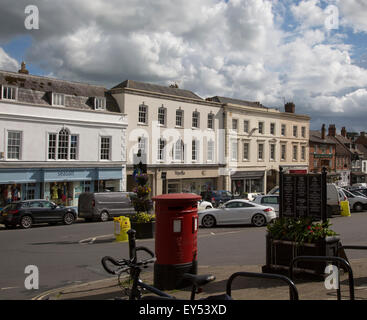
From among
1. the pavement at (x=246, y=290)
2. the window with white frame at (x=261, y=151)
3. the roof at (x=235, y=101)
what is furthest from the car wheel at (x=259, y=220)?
the window with white frame at (x=261, y=151)

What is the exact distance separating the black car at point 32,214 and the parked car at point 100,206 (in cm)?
140

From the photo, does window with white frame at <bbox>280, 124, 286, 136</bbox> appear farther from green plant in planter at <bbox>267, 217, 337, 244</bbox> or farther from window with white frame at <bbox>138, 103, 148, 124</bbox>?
green plant in planter at <bbox>267, 217, 337, 244</bbox>

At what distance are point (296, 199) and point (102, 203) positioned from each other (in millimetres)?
18384

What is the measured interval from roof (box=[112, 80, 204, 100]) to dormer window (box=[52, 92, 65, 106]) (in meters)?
6.58

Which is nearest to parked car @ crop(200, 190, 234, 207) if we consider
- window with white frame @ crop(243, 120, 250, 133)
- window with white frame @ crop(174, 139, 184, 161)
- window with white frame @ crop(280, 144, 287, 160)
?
window with white frame @ crop(174, 139, 184, 161)

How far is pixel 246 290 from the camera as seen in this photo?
785 cm

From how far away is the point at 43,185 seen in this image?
2888 cm

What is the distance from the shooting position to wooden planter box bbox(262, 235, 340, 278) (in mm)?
8195

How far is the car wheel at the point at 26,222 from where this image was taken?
21.9 meters

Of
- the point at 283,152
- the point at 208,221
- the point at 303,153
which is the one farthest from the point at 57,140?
the point at 303,153

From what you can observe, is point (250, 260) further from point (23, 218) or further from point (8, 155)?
point (8, 155)

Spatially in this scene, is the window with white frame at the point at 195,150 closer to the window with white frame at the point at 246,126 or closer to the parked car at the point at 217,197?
the parked car at the point at 217,197

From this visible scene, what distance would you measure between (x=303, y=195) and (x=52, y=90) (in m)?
26.1

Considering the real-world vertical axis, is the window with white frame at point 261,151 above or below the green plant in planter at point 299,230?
above
